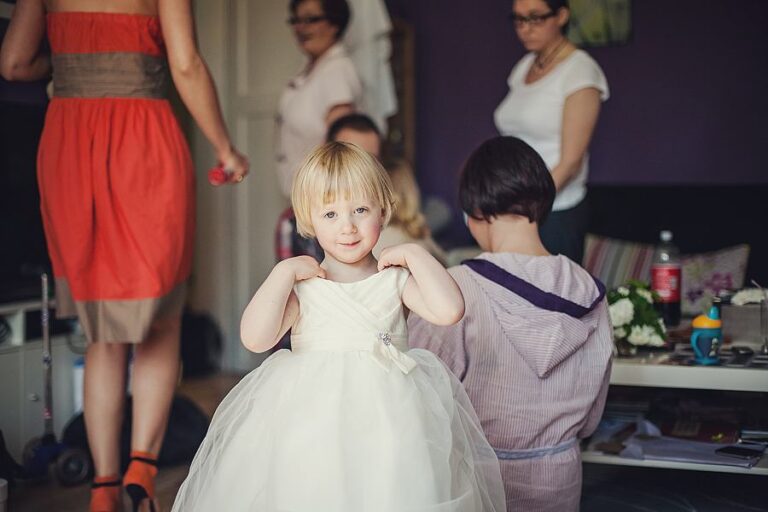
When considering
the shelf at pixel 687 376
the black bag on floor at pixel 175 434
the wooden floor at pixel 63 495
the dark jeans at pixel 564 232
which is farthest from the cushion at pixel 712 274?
the wooden floor at pixel 63 495

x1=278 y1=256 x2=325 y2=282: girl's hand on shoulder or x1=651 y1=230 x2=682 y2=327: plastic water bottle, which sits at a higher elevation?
x1=278 y1=256 x2=325 y2=282: girl's hand on shoulder

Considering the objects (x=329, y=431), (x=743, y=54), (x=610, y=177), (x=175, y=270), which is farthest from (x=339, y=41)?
(x=329, y=431)

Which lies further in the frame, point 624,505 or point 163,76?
point 624,505

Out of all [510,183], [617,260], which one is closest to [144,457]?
[510,183]

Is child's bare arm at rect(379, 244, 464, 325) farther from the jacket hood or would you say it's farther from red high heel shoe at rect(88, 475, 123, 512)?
red high heel shoe at rect(88, 475, 123, 512)

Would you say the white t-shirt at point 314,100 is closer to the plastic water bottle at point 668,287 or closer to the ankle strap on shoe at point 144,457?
the plastic water bottle at point 668,287

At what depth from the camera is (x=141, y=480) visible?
2.31 meters

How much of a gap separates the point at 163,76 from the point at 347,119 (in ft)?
3.44

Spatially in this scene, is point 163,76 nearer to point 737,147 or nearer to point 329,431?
point 329,431

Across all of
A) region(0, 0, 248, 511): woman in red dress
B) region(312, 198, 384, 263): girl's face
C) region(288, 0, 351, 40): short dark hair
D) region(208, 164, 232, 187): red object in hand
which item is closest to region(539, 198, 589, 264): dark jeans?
region(208, 164, 232, 187): red object in hand

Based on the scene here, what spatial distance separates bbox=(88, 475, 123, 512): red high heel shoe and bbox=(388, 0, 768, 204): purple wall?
281 centimetres

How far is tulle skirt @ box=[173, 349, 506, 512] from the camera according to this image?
4.94 ft

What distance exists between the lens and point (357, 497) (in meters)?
1.50

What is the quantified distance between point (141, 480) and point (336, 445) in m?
0.97
